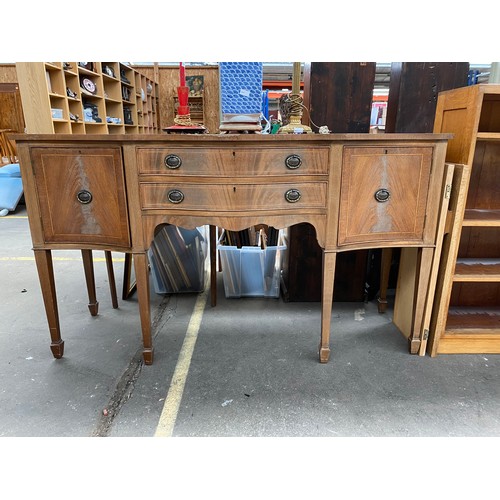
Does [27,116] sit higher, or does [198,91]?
[198,91]

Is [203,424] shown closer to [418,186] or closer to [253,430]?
[253,430]

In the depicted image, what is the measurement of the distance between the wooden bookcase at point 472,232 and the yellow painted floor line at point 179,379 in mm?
1111

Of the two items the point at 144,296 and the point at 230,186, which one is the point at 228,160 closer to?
the point at 230,186

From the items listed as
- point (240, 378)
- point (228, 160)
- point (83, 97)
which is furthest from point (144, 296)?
point (83, 97)

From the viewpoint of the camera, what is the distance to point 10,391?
139cm

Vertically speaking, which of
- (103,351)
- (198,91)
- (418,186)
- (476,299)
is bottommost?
(103,351)

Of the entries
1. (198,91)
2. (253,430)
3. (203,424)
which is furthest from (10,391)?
(198,91)

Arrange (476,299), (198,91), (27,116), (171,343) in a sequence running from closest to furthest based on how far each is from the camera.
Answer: (171,343) → (476,299) → (27,116) → (198,91)

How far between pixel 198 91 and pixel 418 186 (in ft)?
27.0

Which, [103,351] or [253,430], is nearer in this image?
[253,430]

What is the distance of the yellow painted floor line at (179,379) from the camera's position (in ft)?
4.00

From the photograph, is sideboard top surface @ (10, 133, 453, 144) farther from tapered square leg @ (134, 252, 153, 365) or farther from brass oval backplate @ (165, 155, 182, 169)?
tapered square leg @ (134, 252, 153, 365)

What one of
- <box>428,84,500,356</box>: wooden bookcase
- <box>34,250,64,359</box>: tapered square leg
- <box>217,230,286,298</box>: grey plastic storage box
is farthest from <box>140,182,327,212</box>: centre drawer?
<box>217,230,286,298</box>: grey plastic storage box

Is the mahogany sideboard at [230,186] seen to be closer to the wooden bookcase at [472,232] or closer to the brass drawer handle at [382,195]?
the brass drawer handle at [382,195]
